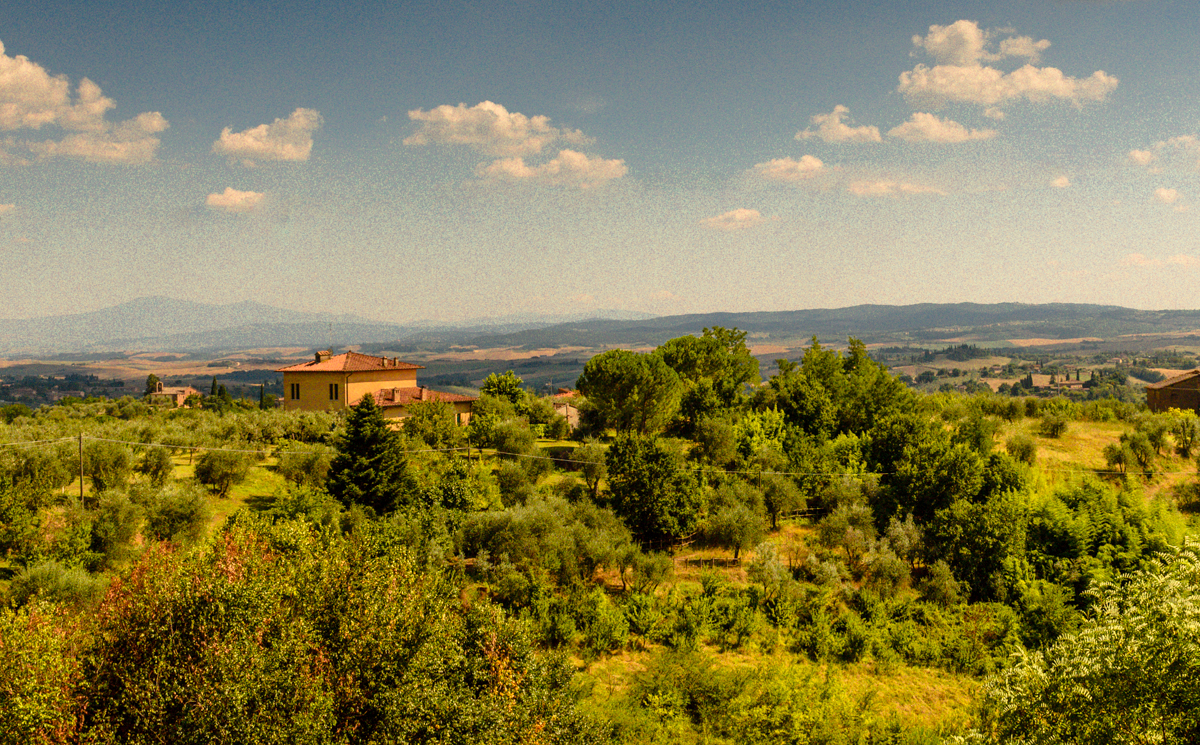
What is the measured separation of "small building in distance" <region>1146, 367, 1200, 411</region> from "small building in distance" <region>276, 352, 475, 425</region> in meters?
69.4

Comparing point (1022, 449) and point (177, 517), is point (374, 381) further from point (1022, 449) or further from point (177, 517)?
point (1022, 449)

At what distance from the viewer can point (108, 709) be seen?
13742 millimetres

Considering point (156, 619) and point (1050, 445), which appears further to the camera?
point (1050, 445)

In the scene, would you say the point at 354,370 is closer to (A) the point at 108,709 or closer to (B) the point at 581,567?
(B) the point at 581,567

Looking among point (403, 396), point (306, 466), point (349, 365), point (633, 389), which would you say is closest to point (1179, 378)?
point (633, 389)

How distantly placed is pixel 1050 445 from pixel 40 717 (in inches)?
2259

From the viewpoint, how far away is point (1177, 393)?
2584 inches

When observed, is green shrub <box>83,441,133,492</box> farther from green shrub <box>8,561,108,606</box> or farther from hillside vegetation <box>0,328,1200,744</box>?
green shrub <box>8,561,108,606</box>

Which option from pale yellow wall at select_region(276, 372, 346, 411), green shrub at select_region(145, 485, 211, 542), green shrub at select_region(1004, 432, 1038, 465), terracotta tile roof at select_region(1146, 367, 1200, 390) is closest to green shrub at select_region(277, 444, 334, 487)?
green shrub at select_region(145, 485, 211, 542)

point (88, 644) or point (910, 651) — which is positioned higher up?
point (88, 644)

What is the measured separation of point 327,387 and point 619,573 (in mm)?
42171

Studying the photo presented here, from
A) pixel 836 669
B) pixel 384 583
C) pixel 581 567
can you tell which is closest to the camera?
pixel 384 583

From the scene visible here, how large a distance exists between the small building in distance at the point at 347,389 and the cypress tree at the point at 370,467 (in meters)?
25.5

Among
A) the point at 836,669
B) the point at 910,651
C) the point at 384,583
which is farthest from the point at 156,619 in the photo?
the point at 910,651
